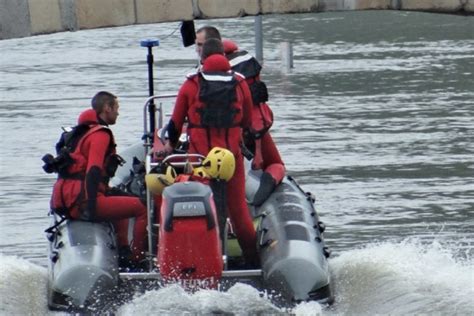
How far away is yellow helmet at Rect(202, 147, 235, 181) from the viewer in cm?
1067

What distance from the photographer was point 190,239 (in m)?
10.3

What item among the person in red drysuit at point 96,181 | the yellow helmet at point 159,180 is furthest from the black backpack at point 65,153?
the yellow helmet at point 159,180

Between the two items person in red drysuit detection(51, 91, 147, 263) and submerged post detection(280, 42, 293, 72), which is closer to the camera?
person in red drysuit detection(51, 91, 147, 263)

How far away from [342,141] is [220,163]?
10.0 metres

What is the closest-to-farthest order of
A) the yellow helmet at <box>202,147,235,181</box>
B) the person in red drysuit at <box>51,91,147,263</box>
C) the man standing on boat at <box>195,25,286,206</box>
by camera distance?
the yellow helmet at <box>202,147,235,181</box>, the person in red drysuit at <box>51,91,147,263</box>, the man standing on boat at <box>195,25,286,206</box>

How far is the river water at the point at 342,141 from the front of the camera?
11.2 meters

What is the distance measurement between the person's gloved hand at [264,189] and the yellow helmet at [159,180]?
136cm

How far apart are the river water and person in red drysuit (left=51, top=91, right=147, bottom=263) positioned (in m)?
0.75

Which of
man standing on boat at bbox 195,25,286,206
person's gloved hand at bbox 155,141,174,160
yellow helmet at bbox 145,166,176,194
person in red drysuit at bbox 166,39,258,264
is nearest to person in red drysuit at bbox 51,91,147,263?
person's gloved hand at bbox 155,141,174,160

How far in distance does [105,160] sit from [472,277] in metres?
2.72

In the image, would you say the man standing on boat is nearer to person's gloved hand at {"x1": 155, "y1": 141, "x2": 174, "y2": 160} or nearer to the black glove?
person's gloved hand at {"x1": 155, "y1": 141, "x2": 174, "y2": 160}

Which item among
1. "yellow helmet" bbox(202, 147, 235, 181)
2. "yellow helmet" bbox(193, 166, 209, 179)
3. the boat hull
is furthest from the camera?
"yellow helmet" bbox(193, 166, 209, 179)

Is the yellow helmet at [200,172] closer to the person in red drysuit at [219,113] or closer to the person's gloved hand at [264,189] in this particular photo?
the person in red drysuit at [219,113]

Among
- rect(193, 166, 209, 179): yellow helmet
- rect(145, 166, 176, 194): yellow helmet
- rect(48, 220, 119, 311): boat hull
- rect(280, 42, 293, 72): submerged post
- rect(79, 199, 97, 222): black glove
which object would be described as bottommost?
rect(280, 42, 293, 72): submerged post
